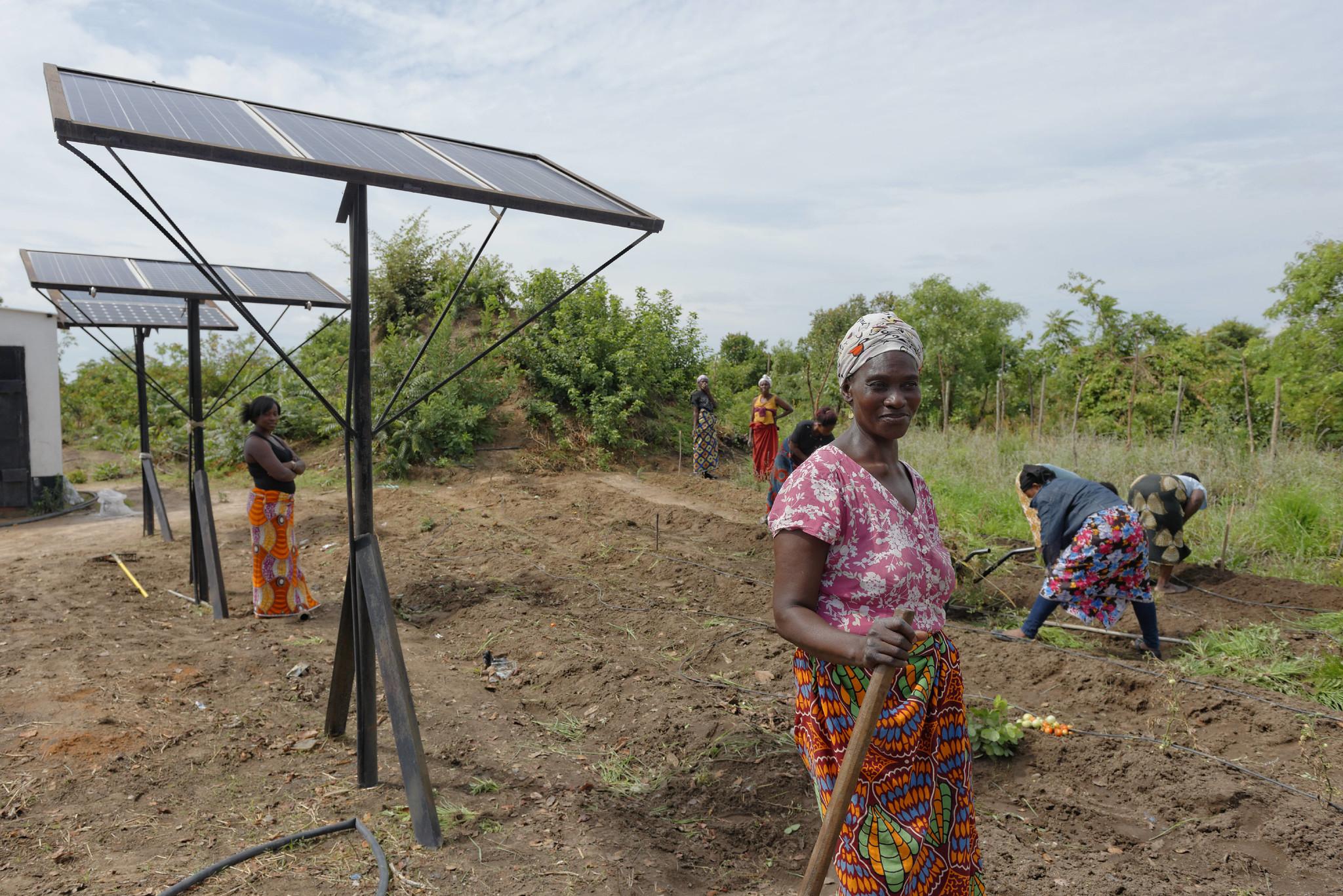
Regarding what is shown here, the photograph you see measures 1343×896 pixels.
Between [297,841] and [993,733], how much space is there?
3.04m

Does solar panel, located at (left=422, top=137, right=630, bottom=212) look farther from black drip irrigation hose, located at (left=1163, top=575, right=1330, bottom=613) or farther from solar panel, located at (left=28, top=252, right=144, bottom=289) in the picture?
black drip irrigation hose, located at (left=1163, top=575, right=1330, bottom=613)

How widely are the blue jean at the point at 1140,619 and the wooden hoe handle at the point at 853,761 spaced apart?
4.15m

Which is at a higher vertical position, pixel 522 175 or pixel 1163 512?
pixel 522 175

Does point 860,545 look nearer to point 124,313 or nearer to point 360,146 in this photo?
point 360,146

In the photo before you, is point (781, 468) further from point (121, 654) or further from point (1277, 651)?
point (121, 654)

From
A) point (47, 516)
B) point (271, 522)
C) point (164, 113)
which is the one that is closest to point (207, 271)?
point (164, 113)

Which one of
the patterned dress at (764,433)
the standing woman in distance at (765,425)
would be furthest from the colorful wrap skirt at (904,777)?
the patterned dress at (764,433)

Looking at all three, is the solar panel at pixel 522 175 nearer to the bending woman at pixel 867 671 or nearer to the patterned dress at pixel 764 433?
the bending woman at pixel 867 671

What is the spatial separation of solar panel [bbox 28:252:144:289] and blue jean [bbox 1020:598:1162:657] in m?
7.05

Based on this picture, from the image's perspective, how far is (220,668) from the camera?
474 centimetres

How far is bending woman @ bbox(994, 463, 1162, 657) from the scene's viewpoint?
4984 mm

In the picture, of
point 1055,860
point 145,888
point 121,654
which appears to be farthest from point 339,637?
point 1055,860

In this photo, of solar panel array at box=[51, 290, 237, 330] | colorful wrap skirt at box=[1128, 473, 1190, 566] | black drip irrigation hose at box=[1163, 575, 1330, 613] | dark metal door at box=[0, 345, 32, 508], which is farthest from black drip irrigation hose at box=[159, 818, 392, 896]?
dark metal door at box=[0, 345, 32, 508]

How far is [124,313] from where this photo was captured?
8703 mm
